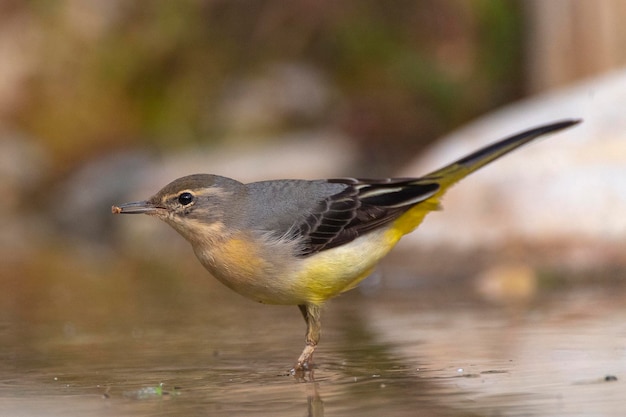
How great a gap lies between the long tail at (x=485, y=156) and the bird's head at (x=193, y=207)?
112 centimetres

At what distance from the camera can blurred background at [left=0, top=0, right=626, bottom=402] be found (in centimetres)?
1221

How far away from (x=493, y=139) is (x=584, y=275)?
5.95 ft

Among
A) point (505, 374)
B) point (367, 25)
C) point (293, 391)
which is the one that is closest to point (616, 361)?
point (505, 374)

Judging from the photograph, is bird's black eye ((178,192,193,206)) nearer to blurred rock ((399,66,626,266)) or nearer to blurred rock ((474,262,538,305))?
blurred rock ((474,262,538,305))

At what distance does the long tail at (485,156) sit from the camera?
6.37 meters

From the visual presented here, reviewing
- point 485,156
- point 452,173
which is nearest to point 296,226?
point 452,173

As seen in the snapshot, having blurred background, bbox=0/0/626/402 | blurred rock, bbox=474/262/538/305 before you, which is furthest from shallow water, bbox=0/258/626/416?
blurred background, bbox=0/0/626/402

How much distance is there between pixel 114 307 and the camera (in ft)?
25.8

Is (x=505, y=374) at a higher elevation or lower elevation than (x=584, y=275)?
lower

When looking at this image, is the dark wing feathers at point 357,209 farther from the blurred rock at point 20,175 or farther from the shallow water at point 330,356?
the blurred rock at point 20,175

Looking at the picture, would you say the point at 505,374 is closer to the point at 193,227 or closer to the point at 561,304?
the point at 193,227

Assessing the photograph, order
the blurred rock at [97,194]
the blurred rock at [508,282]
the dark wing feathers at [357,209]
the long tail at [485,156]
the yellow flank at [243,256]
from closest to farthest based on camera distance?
the yellow flank at [243,256] → the dark wing feathers at [357,209] → the long tail at [485,156] → the blurred rock at [508,282] → the blurred rock at [97,194]

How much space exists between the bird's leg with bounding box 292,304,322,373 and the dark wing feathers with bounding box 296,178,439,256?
0.29m

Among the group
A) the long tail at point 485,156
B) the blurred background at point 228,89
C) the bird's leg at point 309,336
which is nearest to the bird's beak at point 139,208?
the bird's leg at point 309,336
